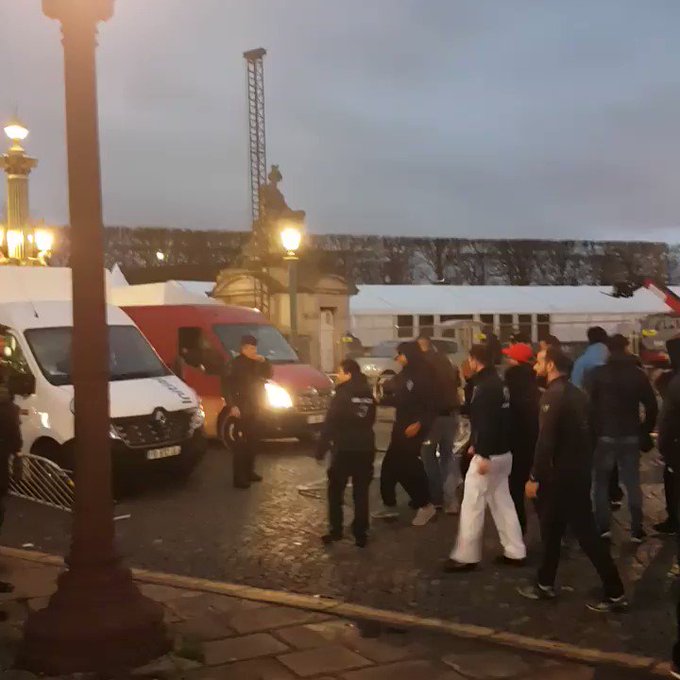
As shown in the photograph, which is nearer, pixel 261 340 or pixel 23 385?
pixel 23 385

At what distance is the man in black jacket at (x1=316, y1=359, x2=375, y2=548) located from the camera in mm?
7496

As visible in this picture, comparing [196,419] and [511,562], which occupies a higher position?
[196,419]

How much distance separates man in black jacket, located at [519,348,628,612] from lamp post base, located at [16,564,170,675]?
8.28 ft

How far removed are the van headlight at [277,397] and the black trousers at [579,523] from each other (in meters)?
7.63

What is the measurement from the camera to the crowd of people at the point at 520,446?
5.85 metres

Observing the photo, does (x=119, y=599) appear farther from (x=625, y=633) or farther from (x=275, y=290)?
(x=275, y=290)

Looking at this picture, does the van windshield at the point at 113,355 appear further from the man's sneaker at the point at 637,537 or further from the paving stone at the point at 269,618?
the man's sneaker at the point at 637,537

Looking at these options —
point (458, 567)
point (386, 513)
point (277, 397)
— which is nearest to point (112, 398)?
point (386, 513)

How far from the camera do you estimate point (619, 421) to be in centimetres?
756

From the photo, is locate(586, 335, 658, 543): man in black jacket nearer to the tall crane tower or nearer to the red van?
the red van

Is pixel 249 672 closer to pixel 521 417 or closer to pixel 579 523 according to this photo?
pixel 579 523

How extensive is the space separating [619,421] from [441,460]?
2.12m

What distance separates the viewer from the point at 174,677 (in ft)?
15.6

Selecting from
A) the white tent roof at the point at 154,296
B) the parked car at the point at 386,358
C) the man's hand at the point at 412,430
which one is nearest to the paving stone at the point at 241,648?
the man's hand at the point at 412,430
